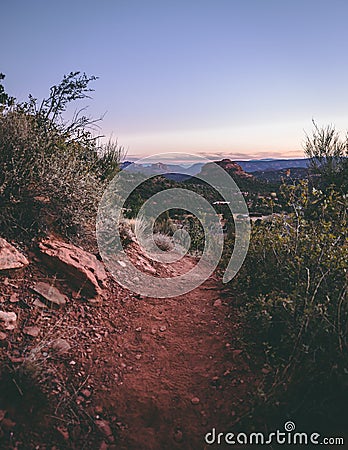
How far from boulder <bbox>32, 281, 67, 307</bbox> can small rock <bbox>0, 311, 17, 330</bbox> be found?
1.44 ft

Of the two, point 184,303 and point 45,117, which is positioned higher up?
point 45,117

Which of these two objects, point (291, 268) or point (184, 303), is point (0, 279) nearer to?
point (184, 303)

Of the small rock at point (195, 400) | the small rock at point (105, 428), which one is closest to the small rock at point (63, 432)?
the small rock at point (105, 428)

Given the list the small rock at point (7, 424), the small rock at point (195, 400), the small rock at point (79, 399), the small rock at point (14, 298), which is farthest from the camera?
the small rock at point (14, 298)

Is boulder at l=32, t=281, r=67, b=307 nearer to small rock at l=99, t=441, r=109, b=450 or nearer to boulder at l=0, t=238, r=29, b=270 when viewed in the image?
boulder at l=0, t=238, r=29, b=270

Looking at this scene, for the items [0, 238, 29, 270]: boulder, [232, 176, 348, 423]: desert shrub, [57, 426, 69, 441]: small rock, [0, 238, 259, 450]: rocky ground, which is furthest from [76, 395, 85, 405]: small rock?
[0, 238, 29, 270]: boulder

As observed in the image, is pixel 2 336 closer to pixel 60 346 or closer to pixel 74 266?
pixel 60 346

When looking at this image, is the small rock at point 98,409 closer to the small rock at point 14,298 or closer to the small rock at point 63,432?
the small rock at point 63,432

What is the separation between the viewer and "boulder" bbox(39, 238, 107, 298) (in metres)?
4.18

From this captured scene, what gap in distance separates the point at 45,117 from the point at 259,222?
3.74 meters

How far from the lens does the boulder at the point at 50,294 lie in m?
3.79

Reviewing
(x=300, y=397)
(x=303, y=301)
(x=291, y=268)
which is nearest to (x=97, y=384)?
(x=300, y=397)

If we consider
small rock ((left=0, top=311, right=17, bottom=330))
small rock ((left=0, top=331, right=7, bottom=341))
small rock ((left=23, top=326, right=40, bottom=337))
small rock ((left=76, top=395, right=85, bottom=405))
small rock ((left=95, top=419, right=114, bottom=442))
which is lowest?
small rock ((left=95, top=419, right=114, bottom=442))

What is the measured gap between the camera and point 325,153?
9.52m
